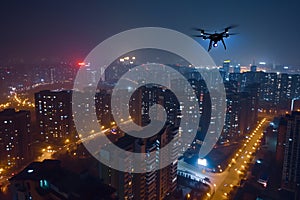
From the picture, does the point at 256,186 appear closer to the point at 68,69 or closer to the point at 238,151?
the point at 238,151

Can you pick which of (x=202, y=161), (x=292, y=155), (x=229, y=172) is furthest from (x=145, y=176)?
(x=292, y=155)

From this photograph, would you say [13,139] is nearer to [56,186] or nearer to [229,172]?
[56,186]

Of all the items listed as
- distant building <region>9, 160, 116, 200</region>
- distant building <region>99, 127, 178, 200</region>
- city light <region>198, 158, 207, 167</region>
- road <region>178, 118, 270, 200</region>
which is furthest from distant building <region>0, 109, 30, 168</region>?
city light <region>198, 158, 207, 167</region>

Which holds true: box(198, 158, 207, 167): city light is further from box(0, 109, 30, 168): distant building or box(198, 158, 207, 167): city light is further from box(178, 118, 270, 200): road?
box(0, 109, 30, 168): distant building

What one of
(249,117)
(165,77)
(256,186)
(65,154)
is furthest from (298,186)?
(165,77)

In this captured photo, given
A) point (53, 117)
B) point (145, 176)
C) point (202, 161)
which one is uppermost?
point (53, 117)

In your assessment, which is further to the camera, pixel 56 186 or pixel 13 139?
pixel 13 139

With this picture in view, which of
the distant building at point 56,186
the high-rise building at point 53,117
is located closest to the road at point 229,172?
the distant building at point 56,186
